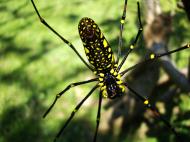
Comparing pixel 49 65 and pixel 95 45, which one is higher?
pixel 95 45

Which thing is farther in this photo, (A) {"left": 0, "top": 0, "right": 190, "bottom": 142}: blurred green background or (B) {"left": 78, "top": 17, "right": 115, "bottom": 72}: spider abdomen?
(A) {"left": 0, "top": 0, "right": 190, "bottom": 142}: blurred green background

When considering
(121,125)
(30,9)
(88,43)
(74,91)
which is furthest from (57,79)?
(88,43)

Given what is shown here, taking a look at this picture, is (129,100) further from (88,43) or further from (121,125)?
(88,43)

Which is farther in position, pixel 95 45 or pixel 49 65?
pixel 49 65

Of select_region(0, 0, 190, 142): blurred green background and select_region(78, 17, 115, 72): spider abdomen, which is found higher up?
select_region(78, 17, 115, 72): spider abdomen

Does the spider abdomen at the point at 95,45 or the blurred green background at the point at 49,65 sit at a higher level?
the spider abdomen at the point at 95,45
